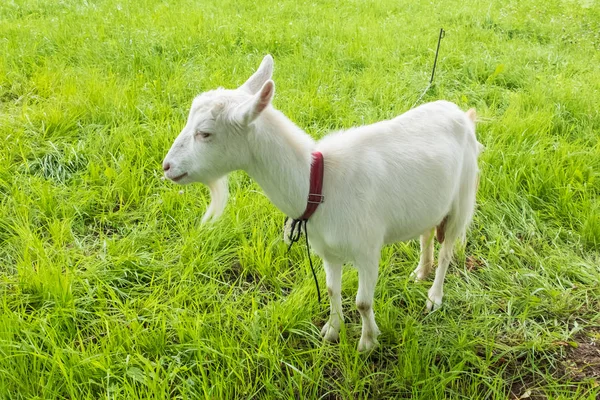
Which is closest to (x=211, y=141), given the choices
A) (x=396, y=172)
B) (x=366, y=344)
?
(x=396, y=172)

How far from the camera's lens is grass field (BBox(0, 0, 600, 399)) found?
221 centimetres

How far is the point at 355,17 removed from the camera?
23.1 feet

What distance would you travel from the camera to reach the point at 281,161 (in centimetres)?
193

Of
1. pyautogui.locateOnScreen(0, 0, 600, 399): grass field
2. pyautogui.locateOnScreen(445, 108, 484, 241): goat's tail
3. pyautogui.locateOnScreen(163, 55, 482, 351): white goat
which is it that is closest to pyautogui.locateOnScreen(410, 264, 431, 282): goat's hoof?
pyautogui.locateOnScreen(0, 0, 600, 399): grass field

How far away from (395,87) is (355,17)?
2829 millimetres

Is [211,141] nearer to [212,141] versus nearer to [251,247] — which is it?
[212,141]

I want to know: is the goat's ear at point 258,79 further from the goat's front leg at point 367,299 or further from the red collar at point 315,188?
Answer: the goat's front leg at point 367,299

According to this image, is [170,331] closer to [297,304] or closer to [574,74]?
[297,304]

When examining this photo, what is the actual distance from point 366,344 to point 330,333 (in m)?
0.19

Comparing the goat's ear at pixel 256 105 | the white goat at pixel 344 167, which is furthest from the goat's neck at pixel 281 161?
the goat's ear at pixel 256 105

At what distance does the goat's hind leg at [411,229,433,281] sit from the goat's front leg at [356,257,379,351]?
2.09 feet

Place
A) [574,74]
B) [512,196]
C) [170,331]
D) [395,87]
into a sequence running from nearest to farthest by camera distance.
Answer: [170,331]
[512,196]
[395,87]
[574,74]

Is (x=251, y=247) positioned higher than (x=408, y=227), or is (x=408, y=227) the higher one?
(x=408, y=227)

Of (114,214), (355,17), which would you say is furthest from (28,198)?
(355,17)
